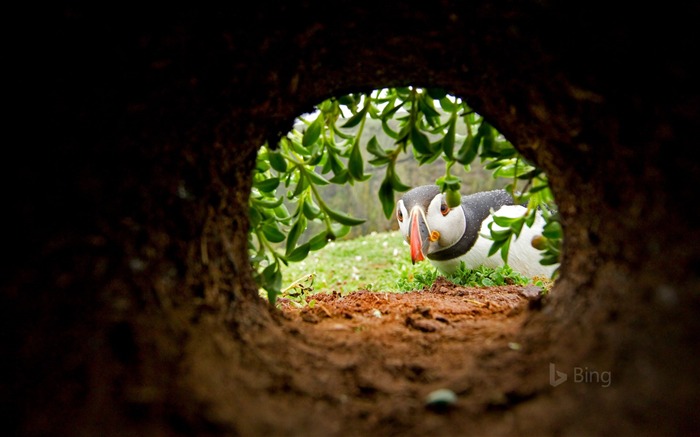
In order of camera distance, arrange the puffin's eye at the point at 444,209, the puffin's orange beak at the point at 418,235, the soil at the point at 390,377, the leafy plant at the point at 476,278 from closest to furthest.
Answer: the soil at the point at 390,377 → the leafy plant at the point at 476,278 → the puffin's orange beak at the point at 418,235 → the puffin's eye at the point at 444,209

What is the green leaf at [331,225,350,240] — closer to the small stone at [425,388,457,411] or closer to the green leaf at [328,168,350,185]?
the green leaf at [328,168,350,185]

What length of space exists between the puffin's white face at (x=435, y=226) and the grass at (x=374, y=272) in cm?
20

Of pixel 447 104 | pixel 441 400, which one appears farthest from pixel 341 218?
pixel 441 400

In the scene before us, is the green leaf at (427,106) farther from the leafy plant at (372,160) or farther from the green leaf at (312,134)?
the green leaf at (312,134)

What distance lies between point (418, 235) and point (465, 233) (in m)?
0.33

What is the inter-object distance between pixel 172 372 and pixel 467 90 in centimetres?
69

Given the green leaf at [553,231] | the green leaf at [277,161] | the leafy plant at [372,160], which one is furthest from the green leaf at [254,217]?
the green leaf at [553,231]

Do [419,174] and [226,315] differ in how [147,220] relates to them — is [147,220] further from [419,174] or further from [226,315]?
[419,174]

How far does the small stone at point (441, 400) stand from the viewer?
0.53m

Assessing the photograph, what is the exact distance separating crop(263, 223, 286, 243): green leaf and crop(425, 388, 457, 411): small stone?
0.58 metres

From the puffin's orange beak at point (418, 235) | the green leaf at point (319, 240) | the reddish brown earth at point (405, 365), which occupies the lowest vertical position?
the reddish brown earth at point (405, 365)

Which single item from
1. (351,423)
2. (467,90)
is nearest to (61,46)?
(351,423)

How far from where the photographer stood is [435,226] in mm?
2568

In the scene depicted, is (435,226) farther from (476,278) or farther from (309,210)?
(309,210)
